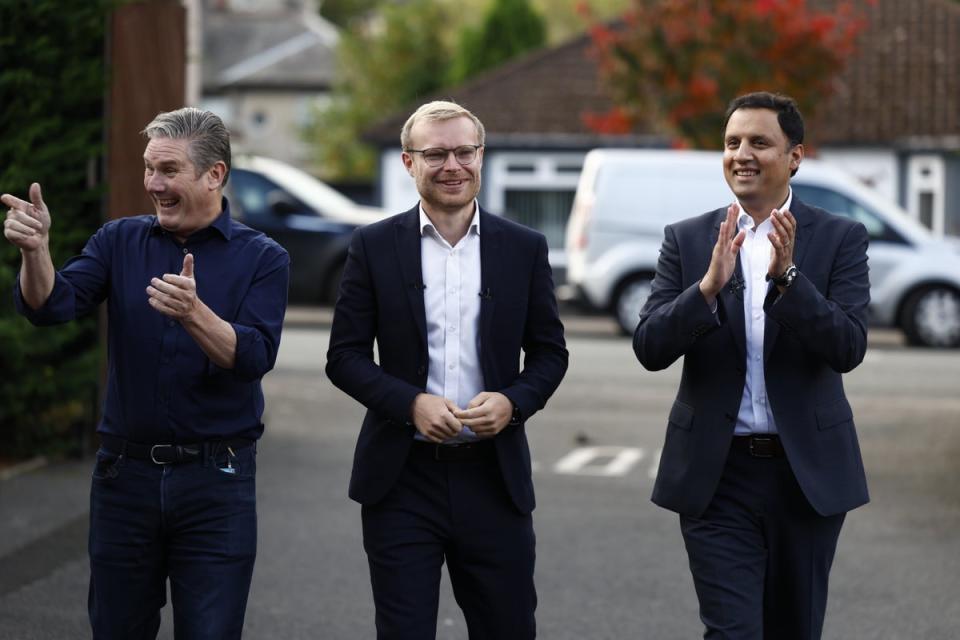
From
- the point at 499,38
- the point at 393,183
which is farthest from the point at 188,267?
the point at 499,38

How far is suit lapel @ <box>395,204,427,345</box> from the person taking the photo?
500 centimetres

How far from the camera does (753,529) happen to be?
16.7ft

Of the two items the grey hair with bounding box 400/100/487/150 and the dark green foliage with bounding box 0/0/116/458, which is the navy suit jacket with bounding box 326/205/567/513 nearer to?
the grey hair with bounding box 400/100/487/150

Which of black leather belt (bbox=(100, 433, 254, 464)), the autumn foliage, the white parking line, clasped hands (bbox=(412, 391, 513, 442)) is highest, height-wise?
the autumn foliage

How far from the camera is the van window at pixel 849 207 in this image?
69.7 feet

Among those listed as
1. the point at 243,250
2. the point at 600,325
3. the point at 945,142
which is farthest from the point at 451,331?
the point at 945,142

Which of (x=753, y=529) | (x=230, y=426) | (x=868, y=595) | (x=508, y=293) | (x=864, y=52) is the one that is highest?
(x=864, y=52)

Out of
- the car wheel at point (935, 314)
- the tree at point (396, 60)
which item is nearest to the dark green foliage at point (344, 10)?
the tree at point (396, 60)

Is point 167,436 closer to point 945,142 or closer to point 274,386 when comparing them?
point 274,386

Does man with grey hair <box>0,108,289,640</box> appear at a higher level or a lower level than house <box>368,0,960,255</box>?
lower

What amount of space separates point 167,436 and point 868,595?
4122 millimetres

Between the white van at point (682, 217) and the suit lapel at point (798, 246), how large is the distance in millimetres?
15849

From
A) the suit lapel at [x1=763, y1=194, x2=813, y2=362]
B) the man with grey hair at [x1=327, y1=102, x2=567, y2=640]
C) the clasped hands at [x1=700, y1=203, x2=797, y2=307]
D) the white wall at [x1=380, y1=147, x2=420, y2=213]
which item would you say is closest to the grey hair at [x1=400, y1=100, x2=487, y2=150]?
the man with grey hair at [x1=327, y1=102, x2=567, y2=640]

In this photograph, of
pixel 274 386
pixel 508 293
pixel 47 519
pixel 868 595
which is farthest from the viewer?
pixel 274 386
